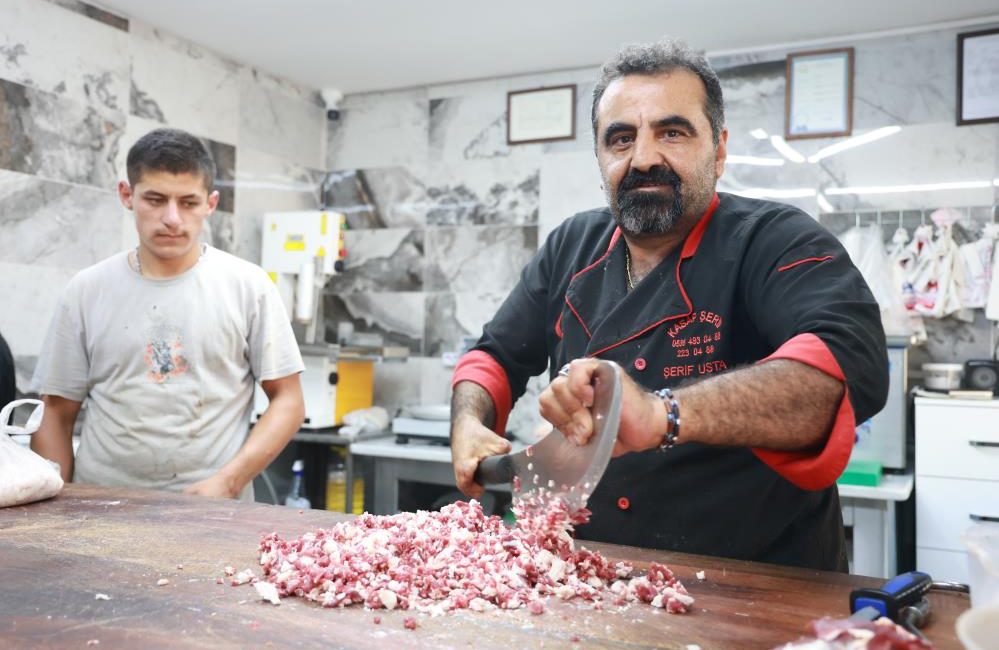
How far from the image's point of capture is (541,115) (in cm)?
480

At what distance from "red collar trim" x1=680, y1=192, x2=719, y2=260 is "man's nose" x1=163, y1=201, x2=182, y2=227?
1.48 m

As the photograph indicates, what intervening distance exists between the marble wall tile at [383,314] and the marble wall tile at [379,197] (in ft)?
1.56

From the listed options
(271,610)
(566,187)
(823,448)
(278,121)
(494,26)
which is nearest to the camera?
(271,610)

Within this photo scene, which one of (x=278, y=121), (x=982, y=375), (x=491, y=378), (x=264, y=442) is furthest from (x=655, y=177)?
(x=278, y=121)

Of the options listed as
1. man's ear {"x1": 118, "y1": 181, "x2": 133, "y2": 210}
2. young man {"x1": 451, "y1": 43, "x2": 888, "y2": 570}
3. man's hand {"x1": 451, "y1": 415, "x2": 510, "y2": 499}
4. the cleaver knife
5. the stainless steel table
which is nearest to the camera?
the cleaver knife

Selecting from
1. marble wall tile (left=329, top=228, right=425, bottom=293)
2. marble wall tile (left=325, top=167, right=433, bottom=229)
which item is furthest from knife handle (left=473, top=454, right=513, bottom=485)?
marble wall tile (left=325, top=167, right=433, bottom=229)

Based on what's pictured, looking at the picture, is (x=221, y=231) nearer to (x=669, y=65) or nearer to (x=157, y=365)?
(x=157, y=365)

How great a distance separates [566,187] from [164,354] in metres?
2.84

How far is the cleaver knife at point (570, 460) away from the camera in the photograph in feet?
3.90

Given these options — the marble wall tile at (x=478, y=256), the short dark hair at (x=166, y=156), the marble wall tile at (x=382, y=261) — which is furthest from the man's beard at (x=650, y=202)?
the marble wall tile at (x=382, y=261)

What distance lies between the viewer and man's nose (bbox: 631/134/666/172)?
1711mm

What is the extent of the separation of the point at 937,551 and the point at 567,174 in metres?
2.69

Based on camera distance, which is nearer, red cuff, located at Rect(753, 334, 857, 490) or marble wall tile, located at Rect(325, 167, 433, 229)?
red cuff, located at Rect(753, 334, 857, 490)

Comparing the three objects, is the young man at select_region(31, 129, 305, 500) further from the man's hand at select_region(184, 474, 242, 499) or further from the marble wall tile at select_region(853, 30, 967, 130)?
the marble wall tile at select_region(853, 30, 967, 130)
